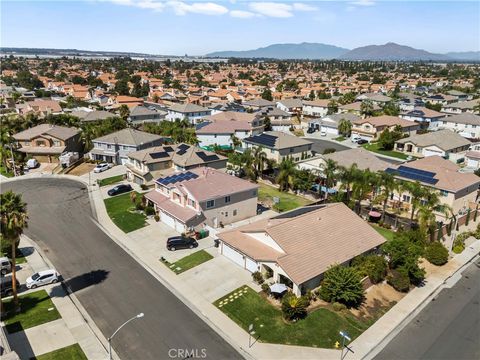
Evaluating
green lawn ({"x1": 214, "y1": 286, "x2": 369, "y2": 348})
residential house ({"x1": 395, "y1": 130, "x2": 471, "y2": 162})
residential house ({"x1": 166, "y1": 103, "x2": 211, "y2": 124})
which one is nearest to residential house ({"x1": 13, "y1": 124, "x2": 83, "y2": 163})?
residential house ({"x1": 166, "y1": 103, "x2": 211, "y2": 124})

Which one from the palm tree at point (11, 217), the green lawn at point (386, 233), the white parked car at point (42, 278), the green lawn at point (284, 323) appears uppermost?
the palm tree at point (11, 217)

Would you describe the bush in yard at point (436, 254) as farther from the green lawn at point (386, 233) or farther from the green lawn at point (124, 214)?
the green lawn at point (124, 214)

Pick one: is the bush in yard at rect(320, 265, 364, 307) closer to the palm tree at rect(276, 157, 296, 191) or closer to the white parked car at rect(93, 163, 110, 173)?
the palm tree at rect(276, 157, 296, 191)

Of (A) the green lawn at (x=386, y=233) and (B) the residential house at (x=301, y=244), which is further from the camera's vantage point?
(A) the green lawn at (x=386, y=233)

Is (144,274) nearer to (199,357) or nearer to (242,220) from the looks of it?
(199,357)


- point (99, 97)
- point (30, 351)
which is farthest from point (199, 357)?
point (99, 97)

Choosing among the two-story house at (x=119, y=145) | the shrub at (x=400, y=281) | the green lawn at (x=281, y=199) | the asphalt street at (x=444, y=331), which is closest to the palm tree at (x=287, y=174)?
the green lawn at (x=281, y=199)
